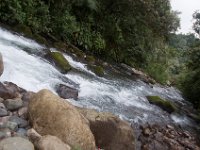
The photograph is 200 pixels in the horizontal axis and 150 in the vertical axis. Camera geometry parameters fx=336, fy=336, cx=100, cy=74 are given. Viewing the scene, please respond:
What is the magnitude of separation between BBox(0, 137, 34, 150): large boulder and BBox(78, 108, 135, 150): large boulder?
6.27 feet

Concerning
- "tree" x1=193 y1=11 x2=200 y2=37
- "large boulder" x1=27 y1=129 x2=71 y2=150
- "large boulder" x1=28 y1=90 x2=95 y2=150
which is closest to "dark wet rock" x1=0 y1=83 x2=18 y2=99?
"large boulder" x1=28 y1=90 x2=95 y2=150

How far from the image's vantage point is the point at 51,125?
5.54 metres

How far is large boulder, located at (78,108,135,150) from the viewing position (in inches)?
259

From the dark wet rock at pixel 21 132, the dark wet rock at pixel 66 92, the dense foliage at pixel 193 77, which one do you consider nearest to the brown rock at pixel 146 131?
the dark wet rock at pixel 66 92

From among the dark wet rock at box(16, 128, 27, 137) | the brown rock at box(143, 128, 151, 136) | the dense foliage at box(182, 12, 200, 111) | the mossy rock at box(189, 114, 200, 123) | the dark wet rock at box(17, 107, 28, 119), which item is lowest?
the dark wet rock at box(16, 128, 27, 137)

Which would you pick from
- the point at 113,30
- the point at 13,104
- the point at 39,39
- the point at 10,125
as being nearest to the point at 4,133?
the point at 10,125

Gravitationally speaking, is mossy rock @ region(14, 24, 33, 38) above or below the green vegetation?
below

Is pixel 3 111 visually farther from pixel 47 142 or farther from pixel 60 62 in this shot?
pixel 60 62

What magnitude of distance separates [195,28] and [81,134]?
62.8 ft

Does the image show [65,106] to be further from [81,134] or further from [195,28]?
[195,28]

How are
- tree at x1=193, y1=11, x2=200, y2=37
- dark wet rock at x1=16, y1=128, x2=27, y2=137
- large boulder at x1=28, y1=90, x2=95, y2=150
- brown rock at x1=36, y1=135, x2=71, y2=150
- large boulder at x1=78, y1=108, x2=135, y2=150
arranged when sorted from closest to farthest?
brown rock at x1=36, y1=135, x2=71, y2=150
dark wet rock at x1=16, y1=128, x2=27, y2=137
large boulder at x1=28, y1=90, x2=95, y2=150
large boulder at x1=78, y1=108, x2=135, y2=150
tree at x1=193, y1=11, x2=200, y2=37

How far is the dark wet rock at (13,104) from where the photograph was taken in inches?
238

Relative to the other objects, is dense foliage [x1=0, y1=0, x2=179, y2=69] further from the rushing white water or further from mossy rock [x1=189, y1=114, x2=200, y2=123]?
mossy rock [x1=189, y1=114, x2=200, y2=123]

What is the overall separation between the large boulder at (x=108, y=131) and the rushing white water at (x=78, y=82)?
5.85ft
